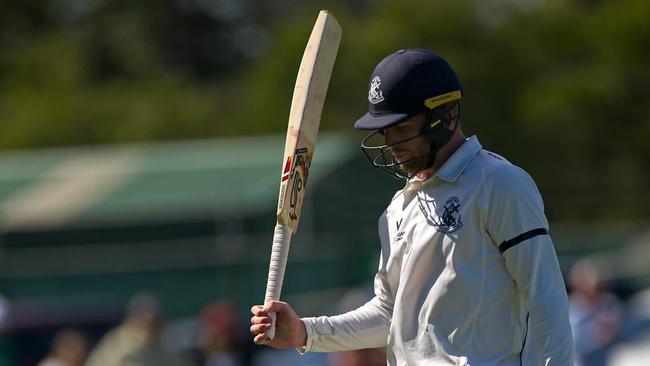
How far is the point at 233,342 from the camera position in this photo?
1191cm

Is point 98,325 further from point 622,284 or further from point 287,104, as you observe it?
point 287,104

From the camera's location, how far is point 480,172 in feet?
14.9

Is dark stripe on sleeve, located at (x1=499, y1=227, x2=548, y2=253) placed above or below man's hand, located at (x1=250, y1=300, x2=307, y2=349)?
below

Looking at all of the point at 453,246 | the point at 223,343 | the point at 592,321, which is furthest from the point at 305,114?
the point at 592,321

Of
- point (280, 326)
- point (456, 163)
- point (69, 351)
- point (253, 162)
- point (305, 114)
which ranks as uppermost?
point (253, 162)

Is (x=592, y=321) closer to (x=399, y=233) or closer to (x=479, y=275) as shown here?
(x=399, y=233)

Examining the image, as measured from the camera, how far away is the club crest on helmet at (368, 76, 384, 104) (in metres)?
4.68

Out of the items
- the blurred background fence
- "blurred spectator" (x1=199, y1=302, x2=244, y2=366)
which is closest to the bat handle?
the blurred background fence

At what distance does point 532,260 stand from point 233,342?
7.67m

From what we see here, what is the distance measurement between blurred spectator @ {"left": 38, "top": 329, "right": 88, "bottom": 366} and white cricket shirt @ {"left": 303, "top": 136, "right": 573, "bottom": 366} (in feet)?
25.1

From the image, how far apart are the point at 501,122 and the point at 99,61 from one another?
2207cm

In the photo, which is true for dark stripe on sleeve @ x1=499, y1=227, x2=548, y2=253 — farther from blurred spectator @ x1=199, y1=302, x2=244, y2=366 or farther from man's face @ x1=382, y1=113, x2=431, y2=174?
blurred spectator @ x1=199, y1=302, x2=244, y2=366

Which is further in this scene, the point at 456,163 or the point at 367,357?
the point at 367,357

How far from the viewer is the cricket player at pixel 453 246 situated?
444 centimetres
